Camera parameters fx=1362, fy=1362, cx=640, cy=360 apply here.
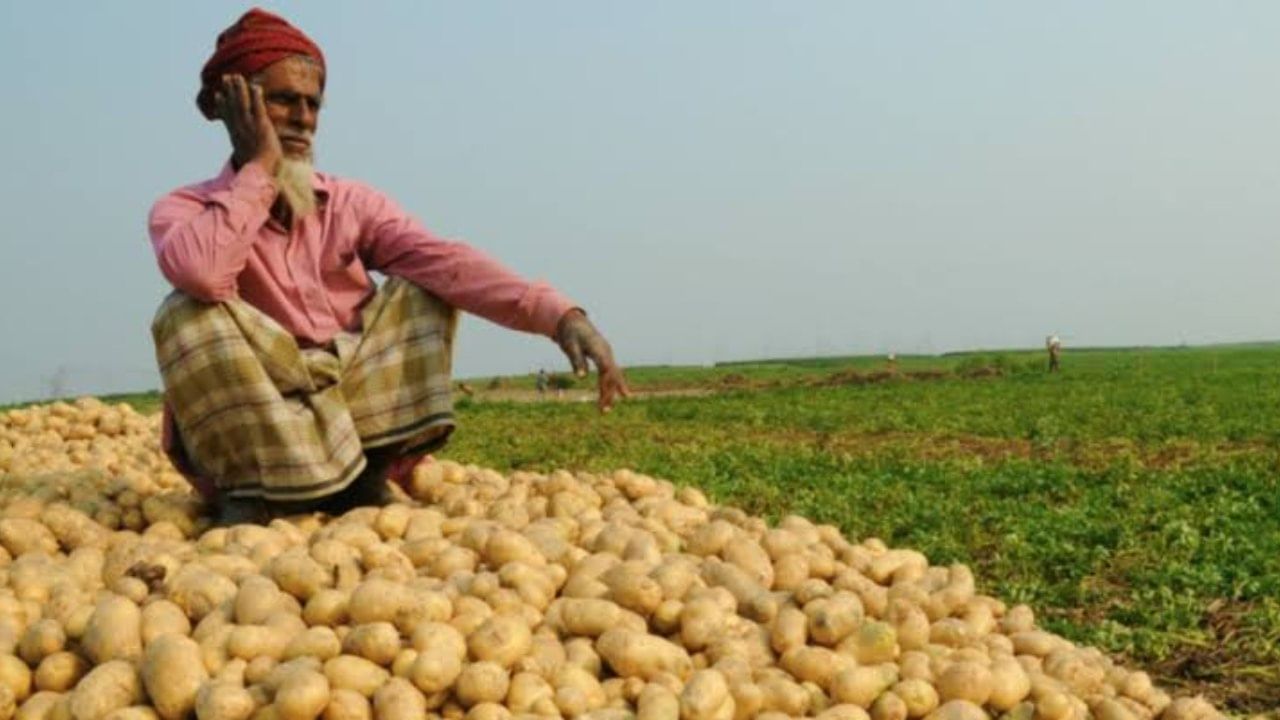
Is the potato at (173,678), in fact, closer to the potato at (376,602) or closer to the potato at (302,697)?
the potato at (302,697)

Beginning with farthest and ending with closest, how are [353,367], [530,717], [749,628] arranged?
[353,367]
[749,628]
[530,717]

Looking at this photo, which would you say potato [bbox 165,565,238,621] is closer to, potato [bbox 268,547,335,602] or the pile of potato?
the pile of potato

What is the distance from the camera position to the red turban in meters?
4.71

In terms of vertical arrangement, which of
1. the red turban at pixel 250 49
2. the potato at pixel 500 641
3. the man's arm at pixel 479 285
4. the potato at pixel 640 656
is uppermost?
the red turban at pixel 250 49

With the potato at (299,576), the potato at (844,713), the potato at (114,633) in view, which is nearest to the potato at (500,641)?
the potato at (299,576)

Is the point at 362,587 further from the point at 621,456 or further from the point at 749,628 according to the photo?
the point at 621,456

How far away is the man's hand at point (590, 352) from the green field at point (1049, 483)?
191 cm

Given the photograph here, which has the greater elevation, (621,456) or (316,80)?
(316,80)

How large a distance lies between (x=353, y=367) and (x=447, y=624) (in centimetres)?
189

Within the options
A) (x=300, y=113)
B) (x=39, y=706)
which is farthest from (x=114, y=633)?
(x=300, y=113)

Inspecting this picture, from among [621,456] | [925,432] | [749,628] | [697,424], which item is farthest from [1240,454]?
[749,628]

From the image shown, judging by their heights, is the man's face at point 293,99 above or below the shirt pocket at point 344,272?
above

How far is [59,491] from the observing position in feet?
16.6

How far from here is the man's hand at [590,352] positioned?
454 centimetres
